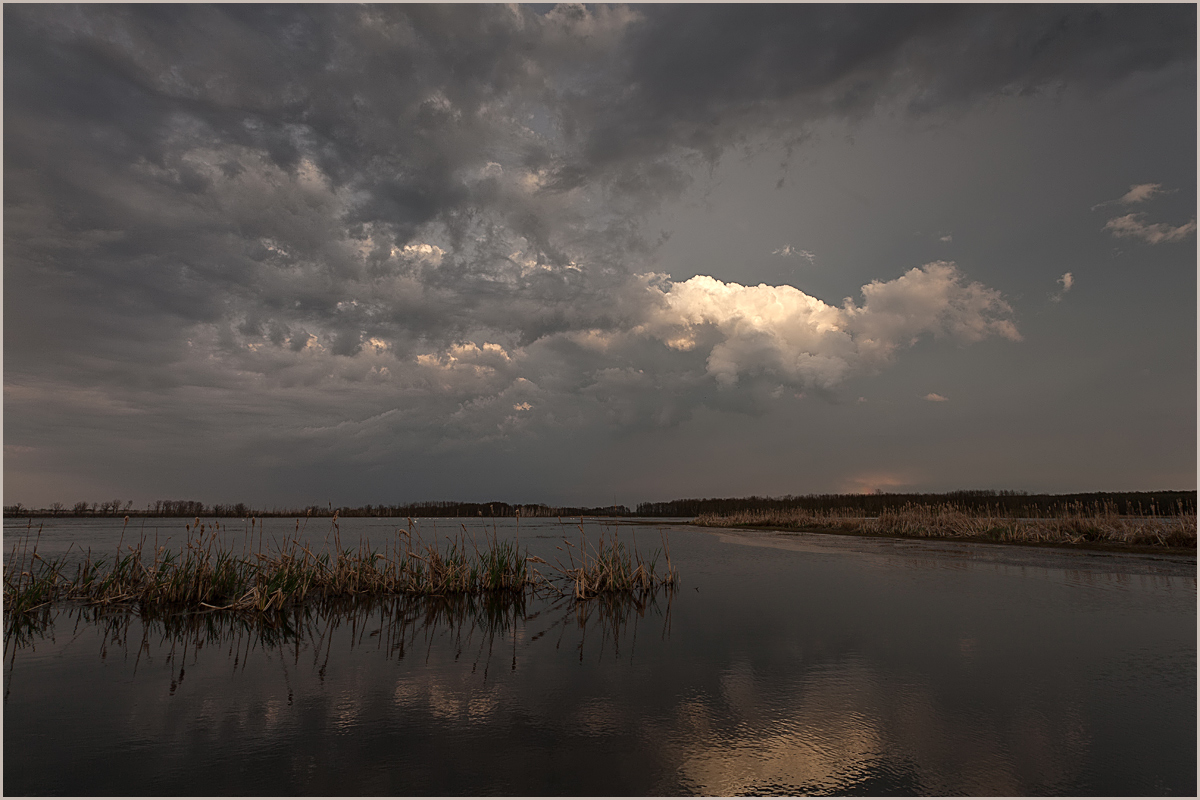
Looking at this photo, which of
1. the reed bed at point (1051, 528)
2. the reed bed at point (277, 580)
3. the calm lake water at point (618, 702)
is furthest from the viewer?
the reed bed at point (1051, 528)

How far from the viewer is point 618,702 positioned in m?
6.83

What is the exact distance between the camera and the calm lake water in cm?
512

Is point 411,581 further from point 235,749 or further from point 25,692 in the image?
point 235,749

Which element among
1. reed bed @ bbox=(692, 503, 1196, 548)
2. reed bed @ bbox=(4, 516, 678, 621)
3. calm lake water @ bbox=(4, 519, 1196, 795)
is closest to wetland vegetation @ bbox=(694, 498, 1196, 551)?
reed bed @ bbox=(692, 503, 1196, 548)

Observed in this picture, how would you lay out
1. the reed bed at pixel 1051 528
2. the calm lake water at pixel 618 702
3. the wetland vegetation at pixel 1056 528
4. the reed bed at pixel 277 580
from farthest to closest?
the reed bed at pixel 1051 528 < the wetland vegetation at pixel 1056 528 < the reed bed at pixel 277 580 < the calm lake water at pixel 618 702

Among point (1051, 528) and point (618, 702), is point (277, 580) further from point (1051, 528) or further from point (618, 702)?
point (1051, 528)

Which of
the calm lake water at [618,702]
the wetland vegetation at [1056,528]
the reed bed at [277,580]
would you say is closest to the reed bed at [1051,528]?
the wetland vegetation at [1056,528]

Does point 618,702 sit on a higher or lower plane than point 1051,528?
higher

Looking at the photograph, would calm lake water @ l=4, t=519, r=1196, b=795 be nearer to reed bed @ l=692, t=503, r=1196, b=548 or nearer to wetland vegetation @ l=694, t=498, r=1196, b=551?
wetland vegetation @ l=694, t=498, r=1196, b=551

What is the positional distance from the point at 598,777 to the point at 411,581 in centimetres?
1047

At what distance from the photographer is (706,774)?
5.16m

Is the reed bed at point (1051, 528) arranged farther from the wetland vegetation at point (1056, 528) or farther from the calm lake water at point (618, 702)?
the calm lake water at point (618, 702)

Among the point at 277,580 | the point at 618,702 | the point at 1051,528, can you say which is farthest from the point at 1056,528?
the point at 277,580

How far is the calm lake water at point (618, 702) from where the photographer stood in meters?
5.12
